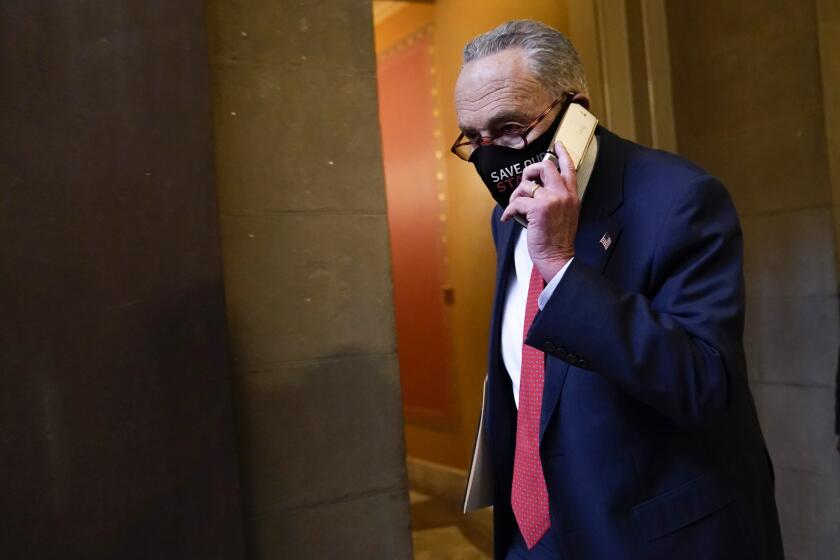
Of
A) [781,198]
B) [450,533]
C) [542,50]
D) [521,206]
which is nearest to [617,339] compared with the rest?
[521,206]

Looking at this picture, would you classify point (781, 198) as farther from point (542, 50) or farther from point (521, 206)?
point (521, 206)

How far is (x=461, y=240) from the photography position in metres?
5.15

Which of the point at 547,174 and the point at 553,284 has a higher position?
the point at 547,174

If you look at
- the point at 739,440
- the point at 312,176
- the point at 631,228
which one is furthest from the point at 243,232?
the point at 739,440

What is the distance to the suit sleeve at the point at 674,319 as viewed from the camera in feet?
3.96

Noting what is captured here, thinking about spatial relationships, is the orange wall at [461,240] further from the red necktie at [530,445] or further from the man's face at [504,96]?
the red necktie at [530,445]

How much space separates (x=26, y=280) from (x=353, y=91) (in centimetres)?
118

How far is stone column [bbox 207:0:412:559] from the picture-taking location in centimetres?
234

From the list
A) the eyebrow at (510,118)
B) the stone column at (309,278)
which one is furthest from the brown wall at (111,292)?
the eyebrow at (510,118)

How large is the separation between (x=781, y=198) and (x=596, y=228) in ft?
8.33

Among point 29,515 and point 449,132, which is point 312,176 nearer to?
point 29,515

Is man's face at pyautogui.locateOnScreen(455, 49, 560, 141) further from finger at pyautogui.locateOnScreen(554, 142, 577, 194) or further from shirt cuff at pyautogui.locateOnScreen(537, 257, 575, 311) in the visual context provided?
shirt cuff at pyautogui.locateOnScreen(537, 257, 575, 311)

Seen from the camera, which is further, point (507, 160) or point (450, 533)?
point (450, 533)

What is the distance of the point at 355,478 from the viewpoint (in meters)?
2.48
